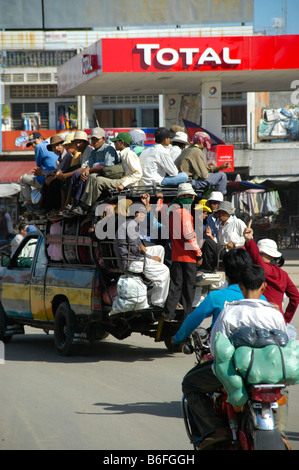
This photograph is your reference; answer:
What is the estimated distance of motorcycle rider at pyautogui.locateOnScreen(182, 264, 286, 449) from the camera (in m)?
5.02

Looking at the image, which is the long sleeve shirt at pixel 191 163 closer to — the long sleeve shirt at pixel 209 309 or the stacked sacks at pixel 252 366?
the long sleeve shirt at pixel 209 309

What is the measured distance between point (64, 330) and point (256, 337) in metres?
6.45

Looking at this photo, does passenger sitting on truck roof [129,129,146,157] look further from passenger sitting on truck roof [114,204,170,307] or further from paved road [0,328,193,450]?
paved road [0,328,193,450]

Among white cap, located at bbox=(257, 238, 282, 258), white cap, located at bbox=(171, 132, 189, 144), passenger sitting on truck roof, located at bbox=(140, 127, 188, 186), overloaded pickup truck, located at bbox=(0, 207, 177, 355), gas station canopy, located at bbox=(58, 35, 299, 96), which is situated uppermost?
gas station canopy, located at bbox=(58, 35, 299, 96)

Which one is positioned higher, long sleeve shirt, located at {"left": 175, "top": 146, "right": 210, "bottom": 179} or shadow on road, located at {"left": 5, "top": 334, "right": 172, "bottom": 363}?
long sleeve shirt, located at {"left": 175, "top": 146, "right": 210, "bottom": 179}

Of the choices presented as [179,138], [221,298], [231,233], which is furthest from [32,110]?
[221,298]

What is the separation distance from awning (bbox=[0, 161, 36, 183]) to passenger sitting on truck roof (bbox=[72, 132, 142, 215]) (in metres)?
23.1

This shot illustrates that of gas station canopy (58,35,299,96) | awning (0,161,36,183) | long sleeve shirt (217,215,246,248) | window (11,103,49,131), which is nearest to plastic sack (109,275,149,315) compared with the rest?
long sleeve shirt (217,215,246,248)

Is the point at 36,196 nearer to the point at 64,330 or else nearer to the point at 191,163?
the point at 64,330

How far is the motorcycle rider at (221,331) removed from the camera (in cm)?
502

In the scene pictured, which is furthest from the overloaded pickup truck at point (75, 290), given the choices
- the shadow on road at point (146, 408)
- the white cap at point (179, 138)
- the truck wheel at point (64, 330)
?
the shadow on road at point (146, 408)

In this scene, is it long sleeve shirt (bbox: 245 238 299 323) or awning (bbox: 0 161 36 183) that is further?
awning (bbox: 0 161 36 183)
